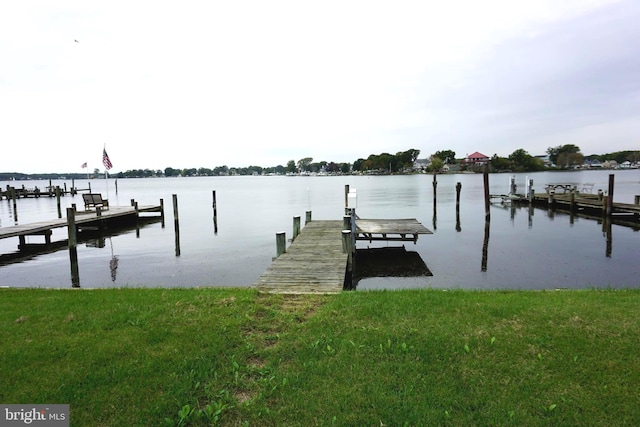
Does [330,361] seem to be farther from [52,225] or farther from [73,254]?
[52,225]

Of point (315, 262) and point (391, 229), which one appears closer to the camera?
point (315, 262)

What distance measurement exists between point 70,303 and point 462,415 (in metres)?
7.32

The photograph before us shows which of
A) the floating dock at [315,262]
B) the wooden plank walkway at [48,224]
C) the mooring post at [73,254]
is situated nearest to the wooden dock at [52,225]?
the wooden plank walkway at [48,224]

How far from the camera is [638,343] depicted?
540 centimetres

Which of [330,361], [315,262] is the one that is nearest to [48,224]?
[315,262]

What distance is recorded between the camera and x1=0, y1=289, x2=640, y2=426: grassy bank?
4211 millimetres

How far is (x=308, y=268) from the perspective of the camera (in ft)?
37.9

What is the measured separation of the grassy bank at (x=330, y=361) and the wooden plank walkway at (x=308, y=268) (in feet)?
6.54

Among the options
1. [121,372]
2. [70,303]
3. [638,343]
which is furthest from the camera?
[70,303]

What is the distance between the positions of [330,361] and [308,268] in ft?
20.9

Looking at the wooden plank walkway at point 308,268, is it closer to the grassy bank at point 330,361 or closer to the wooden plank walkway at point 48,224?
the grassy bank at point 330,361

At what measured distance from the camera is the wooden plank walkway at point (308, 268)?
9516 millimetres

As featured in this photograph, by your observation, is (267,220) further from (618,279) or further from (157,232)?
(618,279)

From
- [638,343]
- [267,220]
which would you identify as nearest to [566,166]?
[267,220]
